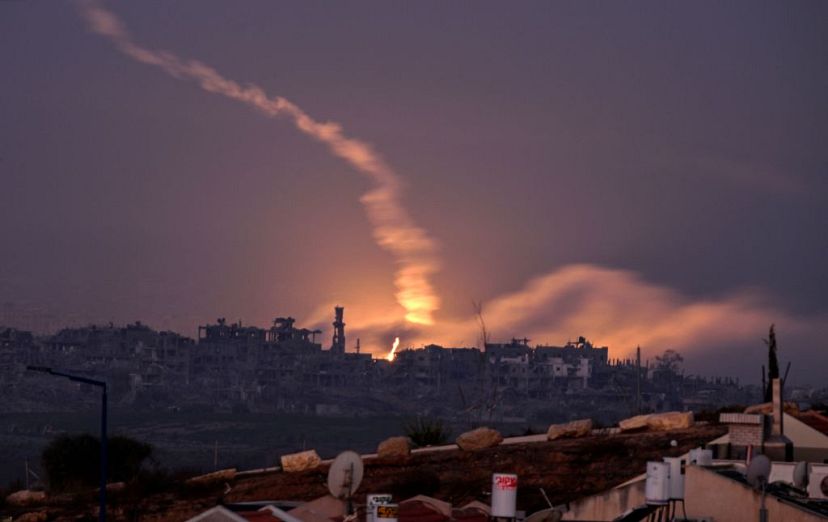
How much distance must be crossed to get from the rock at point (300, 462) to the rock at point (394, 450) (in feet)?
10.8

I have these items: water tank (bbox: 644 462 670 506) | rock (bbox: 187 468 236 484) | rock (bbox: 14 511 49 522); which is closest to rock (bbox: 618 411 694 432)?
rock (bbox: 187 468 236 484)

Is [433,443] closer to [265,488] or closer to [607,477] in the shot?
[265,488]

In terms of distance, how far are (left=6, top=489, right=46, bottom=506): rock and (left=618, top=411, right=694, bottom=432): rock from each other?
2334 centimetres

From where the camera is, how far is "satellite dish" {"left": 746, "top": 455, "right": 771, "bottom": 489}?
769 inches

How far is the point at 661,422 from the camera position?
5512cm

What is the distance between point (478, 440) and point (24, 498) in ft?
60.0

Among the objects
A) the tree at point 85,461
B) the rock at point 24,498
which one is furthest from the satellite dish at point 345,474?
the tree at point 85,461

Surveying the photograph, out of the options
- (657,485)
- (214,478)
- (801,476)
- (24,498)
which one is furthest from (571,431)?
(657,485)

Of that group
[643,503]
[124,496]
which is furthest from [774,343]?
[643,503]

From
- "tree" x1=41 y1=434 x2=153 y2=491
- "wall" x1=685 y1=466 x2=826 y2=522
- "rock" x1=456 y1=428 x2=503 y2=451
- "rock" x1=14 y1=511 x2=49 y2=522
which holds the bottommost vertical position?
"rock" x1=14 y1=511 x2=49 y2=522

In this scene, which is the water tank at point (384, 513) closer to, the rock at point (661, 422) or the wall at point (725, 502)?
the wall at point (725, 502)

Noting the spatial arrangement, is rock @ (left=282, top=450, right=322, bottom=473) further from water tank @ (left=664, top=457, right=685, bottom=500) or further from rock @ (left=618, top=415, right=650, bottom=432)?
water tank @ (left=664, top=457, right=685, bottom=500)

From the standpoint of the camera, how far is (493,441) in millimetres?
57969

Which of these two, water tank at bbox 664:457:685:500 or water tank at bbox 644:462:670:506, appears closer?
water tank at bbox 644:462:670:506
